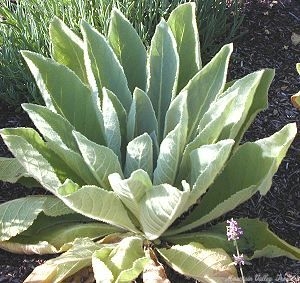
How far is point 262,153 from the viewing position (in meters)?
2.19

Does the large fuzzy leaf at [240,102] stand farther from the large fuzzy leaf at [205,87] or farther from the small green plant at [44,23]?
the small green plant at [44,23]

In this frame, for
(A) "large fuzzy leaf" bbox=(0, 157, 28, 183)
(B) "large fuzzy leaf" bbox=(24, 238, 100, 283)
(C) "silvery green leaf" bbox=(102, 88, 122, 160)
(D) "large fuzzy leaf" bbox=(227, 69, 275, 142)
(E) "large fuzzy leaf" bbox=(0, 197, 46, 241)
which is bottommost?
(B) "large fuzzy leaf" bbox=(24, 238, 100, 283)

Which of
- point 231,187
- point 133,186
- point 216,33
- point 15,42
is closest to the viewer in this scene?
point 133,186

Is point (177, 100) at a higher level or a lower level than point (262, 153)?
higher

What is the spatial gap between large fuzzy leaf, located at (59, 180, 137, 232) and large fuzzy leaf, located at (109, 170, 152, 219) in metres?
0.04

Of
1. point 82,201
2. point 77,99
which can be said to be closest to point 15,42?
point 77,99

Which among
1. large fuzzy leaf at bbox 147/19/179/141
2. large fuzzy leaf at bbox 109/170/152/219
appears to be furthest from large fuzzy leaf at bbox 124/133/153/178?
large fuzzy leaf at bbox 147/19/179/141

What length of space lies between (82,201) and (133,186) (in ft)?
0.55

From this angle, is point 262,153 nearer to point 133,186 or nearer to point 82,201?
point 133,186

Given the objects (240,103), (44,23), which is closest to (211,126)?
(240,103)

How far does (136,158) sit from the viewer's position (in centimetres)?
213

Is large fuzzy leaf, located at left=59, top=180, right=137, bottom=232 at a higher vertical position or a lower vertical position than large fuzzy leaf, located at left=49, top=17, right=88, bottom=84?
lower

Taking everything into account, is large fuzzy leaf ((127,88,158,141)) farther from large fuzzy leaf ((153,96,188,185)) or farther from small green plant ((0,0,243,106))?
small green plant ((0,0,243,106))

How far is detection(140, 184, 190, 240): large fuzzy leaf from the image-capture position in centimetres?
193
